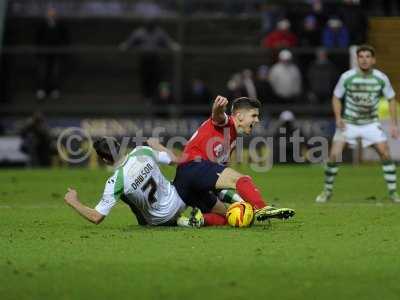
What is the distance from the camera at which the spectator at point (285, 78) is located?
27578 mm

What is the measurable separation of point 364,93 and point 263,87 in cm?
1147

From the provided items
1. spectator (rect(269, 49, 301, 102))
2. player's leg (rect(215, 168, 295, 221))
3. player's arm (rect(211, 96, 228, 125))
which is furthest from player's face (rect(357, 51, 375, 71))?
spectator (rect(269, 49, 301, 102))

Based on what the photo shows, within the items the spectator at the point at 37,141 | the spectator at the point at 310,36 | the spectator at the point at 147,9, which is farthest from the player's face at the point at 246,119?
the spectator at the point at 147,9

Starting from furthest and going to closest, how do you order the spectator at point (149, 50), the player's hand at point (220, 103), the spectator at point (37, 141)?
the spectator at point (149, 50) → the spectator at point (37, 141) → the player's hand at point (220, 103)

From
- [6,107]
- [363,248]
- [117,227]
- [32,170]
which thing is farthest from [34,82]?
[363,248]

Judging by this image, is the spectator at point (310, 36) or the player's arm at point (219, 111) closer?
the player's arm at point (219, 111)

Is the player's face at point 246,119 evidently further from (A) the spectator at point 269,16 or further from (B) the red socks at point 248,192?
(A) the spectator at point 269,16

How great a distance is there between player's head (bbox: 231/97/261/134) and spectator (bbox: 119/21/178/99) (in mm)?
16585

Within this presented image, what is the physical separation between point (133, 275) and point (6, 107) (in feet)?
67.9

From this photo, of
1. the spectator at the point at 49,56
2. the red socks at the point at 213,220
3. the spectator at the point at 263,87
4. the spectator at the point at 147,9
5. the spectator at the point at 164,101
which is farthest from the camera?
the spectator at the point at 147,9

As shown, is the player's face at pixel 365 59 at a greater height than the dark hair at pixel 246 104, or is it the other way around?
the player's face at pixel 365 59

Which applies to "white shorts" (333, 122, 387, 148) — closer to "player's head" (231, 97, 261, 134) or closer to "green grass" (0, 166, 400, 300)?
"green grass" (0, 166, 400, 300)

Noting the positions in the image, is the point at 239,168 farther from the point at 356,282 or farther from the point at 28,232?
the point at 356,282

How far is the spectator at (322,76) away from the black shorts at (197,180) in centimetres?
1573
